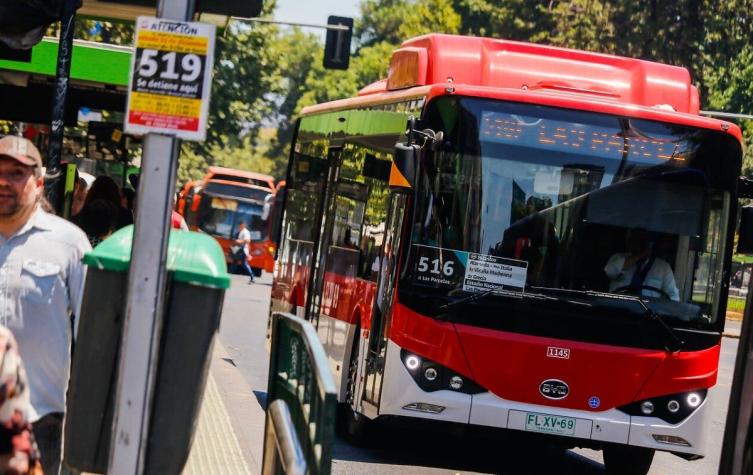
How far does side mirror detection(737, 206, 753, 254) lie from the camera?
34.4 feet

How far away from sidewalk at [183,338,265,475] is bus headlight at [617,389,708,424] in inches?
108

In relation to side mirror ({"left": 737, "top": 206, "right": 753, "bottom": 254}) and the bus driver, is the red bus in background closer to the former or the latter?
the bus driver

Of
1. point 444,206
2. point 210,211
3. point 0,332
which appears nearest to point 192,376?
point 0,332

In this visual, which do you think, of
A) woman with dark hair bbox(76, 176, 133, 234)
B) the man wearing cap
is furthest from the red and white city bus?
the man wearing cap

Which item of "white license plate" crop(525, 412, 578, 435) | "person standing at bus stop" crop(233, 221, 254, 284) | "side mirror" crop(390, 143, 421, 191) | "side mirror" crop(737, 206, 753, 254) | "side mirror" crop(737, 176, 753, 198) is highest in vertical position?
"side mirror" crop(737, 176, 753, 198)

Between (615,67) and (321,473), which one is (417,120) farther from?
(321,473)

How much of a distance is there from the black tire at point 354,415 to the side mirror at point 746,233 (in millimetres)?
3306

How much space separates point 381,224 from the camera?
1217 cm

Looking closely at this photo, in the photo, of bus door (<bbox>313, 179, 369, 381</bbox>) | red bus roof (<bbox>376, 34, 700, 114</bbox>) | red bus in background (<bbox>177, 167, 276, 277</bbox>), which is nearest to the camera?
red bus roof (<bbox>376, 34, 700, 114</bbox>)

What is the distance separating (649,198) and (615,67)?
218cm

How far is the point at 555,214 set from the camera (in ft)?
36.7

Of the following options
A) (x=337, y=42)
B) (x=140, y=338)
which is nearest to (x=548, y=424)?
(x=140, y=338)

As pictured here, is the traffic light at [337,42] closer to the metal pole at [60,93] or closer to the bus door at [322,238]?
the bus door at [322,238]

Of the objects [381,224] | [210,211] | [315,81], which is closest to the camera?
[381,224]
